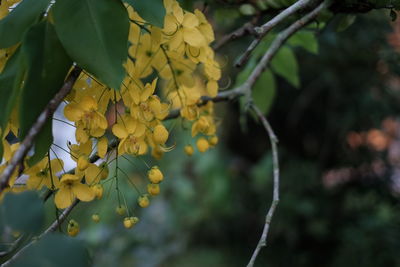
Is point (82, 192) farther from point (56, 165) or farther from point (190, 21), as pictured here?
point (190, 21)

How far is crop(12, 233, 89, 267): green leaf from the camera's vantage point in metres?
0.32

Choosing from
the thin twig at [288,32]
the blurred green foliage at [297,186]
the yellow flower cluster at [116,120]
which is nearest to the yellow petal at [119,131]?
the yellow flower cluster at [116,120]

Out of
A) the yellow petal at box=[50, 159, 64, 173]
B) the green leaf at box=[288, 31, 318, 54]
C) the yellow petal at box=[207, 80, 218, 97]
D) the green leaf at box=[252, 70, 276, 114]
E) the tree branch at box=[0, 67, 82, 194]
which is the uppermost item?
the tree branch at box=[0, 67, 82, 194]

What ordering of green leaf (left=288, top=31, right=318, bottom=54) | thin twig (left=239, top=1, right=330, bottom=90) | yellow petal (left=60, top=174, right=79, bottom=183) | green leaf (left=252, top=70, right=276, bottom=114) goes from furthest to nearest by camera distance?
green leaf (left=252, top=70, right=276, bottom=114) < green leaf (left=288, top=31, right=318, bottom=54) < thin twig (left=239, top=1, right=330, bottom=90) < yellow petal (left=60, top=174, right=79, bottom=183)

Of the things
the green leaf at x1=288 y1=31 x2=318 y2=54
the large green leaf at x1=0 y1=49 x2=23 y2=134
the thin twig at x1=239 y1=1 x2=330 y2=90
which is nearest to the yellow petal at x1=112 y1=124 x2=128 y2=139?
the large green leaf at x1=0 y1=49 x2=23 y2=134

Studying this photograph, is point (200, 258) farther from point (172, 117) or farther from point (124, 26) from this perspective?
point (124, 26)

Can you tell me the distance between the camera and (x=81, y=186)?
0.45 metres

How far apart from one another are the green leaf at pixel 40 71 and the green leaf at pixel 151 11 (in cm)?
7

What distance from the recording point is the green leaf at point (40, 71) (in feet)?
1.19

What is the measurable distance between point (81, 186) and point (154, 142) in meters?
0.09

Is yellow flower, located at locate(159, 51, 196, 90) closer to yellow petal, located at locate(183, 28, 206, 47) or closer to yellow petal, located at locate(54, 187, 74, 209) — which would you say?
yellow petal, located at locate(183, 28, 206, 47)

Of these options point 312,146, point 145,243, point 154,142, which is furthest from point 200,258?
point 154,142

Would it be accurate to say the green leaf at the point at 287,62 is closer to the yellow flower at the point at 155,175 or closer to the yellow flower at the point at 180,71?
the yellow flower at the point at 180,71

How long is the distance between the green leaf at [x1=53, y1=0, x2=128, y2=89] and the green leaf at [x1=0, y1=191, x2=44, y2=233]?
0.34ft
